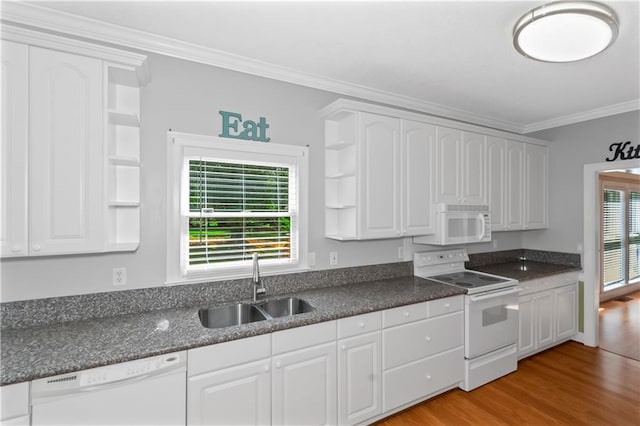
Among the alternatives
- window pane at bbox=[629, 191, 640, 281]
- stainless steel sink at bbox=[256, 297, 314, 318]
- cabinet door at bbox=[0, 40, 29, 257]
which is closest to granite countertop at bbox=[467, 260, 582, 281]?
stainless steel sink at bbox=[256, 297, 314, 318]

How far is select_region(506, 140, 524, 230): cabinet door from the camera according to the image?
12.0ft

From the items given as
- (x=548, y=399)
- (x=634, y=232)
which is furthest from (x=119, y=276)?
(x=634, y=232)

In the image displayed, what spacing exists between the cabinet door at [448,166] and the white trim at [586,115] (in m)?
1.61

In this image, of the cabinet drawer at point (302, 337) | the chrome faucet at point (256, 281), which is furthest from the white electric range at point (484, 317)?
the chrome faucet at point (256, 281)

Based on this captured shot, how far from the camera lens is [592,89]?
2934 millimetres

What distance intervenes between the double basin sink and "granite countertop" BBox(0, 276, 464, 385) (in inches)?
3.1

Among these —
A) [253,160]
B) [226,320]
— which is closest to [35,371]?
[226,320]

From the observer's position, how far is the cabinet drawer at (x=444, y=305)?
8.43 ft

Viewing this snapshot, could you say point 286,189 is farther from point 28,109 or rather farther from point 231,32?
point 28,109

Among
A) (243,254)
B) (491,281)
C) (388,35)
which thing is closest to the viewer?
(388,35)

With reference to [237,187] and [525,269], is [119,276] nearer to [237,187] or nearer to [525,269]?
[237,187]

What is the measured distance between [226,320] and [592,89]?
3706mm

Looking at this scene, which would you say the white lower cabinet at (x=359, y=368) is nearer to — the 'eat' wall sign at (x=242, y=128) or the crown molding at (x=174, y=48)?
the 'eat' wall sign at (x=242, y=128)

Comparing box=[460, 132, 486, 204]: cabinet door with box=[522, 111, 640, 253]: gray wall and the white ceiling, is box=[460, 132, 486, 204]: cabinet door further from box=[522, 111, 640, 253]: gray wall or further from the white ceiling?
box=[522, 111, 640, 253]: gray wall
